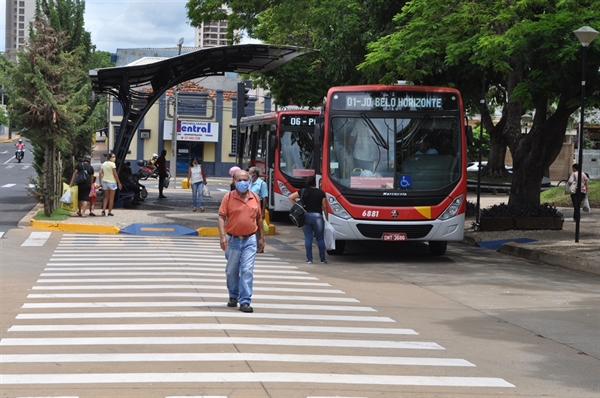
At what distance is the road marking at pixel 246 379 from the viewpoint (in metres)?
7.26

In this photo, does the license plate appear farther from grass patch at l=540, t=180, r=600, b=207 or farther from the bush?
grass patch at l=540, t=180, r=600, b=207

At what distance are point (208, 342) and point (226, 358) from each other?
0.76 m

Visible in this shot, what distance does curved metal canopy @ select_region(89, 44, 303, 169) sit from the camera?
29.5 m

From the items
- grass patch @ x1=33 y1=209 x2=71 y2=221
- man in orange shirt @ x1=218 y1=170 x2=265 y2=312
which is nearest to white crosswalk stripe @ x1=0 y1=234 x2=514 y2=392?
man in orange shirt @ x1=218 y1=170 x2=265 y2=312

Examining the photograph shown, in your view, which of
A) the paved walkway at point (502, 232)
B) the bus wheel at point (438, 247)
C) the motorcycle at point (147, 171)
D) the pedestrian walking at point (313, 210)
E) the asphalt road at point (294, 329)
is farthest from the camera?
the motorcycle at point (147, 171)

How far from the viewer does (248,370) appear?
771cm

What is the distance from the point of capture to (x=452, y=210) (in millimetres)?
17922

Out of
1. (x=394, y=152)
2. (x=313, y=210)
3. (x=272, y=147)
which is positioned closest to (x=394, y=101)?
(x=394, y=152)

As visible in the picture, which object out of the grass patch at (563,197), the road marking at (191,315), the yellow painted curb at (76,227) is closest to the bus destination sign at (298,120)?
the yellow painted curb at (76,227)

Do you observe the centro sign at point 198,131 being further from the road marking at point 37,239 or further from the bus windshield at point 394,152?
the bus windshield at point 394,152

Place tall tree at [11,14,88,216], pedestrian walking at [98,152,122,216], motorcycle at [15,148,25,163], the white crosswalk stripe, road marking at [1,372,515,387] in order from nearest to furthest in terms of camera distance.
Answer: road marking at [1,372,515,387], the white crosswalk stripe, tall tree at [11,14,88,216], pedestrian walking at [98,152,122,216], motorcycle at [15,148,25,163]

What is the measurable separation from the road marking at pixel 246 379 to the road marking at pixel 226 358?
544mm

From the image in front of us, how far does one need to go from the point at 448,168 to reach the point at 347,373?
10810mm

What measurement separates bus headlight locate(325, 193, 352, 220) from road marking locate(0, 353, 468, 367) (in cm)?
922
